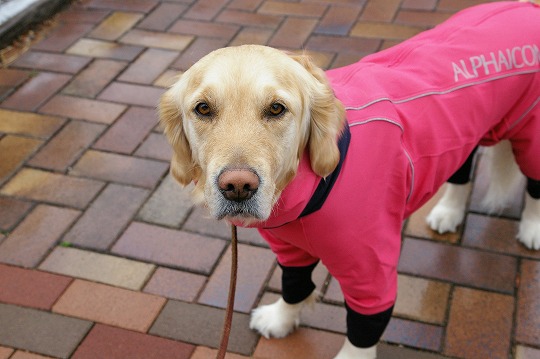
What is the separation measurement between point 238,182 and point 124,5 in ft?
11.4

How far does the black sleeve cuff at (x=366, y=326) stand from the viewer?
202cm

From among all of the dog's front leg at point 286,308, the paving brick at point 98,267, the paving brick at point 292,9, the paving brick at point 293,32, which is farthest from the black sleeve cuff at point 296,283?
the paving brick at point 292,9

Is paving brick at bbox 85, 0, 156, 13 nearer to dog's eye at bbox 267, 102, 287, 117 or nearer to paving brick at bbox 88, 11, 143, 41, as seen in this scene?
paving brick at bbox 88, 11, 143, 41

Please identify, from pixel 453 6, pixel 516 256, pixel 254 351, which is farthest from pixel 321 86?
pixel 453 6

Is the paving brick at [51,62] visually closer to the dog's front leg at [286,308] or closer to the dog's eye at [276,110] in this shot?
the dog's front leg at [286,308]

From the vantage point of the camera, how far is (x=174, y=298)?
2.60m

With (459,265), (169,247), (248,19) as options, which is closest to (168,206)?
(169,247)

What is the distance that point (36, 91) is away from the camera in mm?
3820

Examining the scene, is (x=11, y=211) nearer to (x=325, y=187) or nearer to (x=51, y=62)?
(x=51, y=62)

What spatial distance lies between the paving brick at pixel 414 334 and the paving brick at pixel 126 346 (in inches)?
30.0

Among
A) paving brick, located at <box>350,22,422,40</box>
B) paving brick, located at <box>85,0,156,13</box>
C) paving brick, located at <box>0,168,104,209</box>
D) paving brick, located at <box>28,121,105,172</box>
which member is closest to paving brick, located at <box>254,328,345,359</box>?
paving brick, located at <box>0,168,104,209</box>

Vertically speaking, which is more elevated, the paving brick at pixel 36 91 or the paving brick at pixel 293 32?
the paving brick at pixel 36 91

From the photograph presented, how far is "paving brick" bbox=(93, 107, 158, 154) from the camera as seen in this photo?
3396 millimetres

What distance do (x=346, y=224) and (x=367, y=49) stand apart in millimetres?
2365
